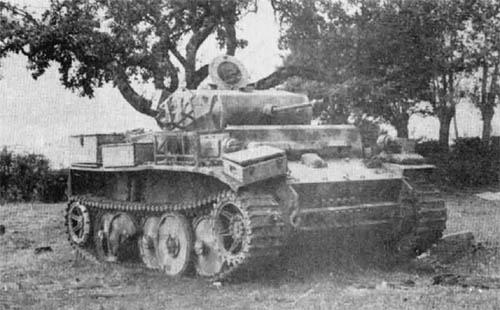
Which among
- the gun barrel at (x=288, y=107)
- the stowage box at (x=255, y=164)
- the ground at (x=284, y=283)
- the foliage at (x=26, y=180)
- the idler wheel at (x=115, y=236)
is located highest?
the gun barrel at (x=288, y=107)

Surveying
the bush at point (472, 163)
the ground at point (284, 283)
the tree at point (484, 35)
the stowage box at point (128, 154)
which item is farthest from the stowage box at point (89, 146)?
the bush at point (472, 163)

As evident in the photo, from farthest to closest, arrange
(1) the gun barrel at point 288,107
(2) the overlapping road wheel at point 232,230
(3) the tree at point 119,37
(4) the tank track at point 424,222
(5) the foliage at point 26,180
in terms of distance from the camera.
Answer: (5) the foliage at point 26,180
(3) the tree at point 119,37
(1) the gun barrel at point 288,107
(4) the tank track at point 424,222
(2) the overlapping road wheel at point 232,230

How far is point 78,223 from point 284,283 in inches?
204

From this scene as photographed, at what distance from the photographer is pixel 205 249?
10.8 meters

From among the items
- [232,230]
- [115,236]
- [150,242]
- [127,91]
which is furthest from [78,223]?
[127,91]

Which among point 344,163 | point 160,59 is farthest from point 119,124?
point 344,163

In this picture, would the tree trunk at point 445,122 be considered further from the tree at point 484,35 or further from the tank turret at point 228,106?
the tank turret at point 228,106

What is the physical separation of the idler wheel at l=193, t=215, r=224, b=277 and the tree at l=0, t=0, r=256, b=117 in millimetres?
8436

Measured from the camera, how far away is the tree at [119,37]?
17.9 m

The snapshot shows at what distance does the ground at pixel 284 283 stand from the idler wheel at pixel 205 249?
235 millimetres

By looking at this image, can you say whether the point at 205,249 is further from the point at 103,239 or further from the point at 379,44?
the point at 379,44

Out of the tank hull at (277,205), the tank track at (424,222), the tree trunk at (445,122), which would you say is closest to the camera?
the tank hull at (277,205)

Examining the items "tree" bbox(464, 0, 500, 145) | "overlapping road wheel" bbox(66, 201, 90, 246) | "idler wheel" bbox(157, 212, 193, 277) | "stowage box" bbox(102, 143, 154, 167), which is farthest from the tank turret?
"tree" bbox(464, 0, 500, 145)

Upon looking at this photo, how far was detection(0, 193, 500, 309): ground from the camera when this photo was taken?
8.30 m
